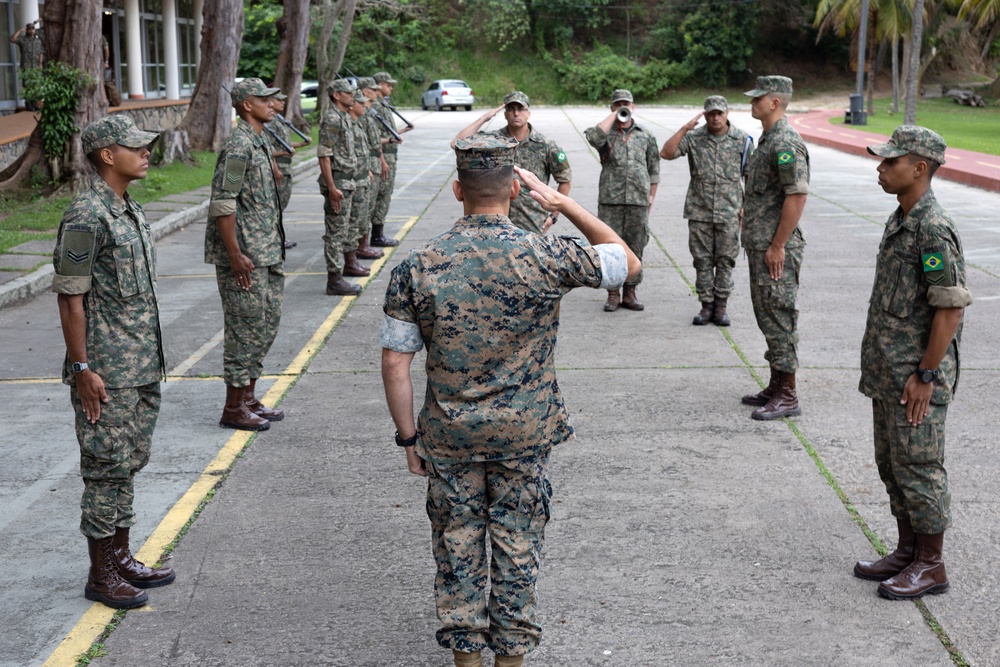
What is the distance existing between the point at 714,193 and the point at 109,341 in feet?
19.7

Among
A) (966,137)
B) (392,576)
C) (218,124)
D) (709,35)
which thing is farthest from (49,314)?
(709,35)

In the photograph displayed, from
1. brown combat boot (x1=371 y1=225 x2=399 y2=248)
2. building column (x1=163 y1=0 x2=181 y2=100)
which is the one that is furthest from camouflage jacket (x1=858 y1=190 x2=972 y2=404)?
building column (x1=163 y1=0 x2=181 y2=100)

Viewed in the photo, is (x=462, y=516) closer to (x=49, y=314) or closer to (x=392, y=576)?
(x=392, y=576)

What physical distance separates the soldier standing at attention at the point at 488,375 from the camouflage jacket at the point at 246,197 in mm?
3289

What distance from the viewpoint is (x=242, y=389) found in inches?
279

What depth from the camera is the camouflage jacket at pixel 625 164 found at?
10.1m

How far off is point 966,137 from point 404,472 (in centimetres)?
2800

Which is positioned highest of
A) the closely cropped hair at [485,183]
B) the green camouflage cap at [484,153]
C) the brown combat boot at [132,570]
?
the green camouflage cap at [484,153]

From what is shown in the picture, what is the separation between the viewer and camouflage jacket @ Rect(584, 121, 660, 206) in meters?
10.1

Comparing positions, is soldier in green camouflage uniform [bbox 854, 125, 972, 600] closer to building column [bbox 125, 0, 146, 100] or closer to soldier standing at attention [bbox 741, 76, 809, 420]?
soldier standing at attention [bbox 741, 76, 809, 420]

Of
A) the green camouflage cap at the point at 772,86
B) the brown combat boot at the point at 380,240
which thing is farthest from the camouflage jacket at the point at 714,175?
the brown combat boot at the point at 380,240

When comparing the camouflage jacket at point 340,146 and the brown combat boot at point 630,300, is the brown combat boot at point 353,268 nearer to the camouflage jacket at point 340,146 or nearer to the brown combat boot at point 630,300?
the camouflage jacket at point 340,146

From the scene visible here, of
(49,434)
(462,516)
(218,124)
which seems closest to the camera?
(462,516)

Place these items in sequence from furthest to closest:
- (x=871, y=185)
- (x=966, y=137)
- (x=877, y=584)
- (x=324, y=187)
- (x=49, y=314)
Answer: (x=966, y=137) → (x=871, y=185) → (x=324, y=187) → (x=49, y=314) → (x=877, y=584)
